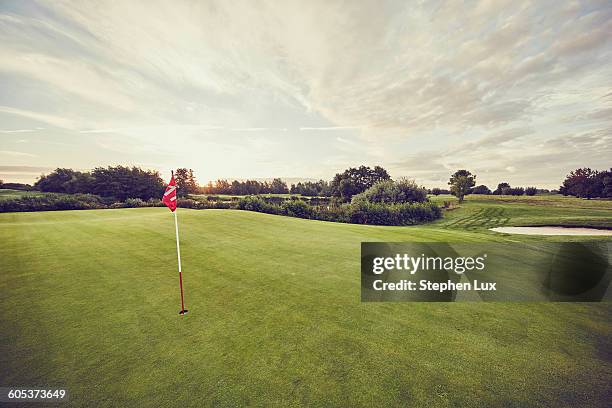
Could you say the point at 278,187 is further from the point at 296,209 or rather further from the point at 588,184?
the point at 588,184

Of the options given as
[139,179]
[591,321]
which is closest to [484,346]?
[591,321]

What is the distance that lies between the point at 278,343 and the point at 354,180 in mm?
86191

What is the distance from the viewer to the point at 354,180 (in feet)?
289

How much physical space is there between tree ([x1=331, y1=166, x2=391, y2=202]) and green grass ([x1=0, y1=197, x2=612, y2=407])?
248ft

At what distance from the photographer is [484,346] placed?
4781 mm

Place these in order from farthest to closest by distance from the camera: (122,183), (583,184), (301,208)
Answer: (122,183), (583,184), (301,208)

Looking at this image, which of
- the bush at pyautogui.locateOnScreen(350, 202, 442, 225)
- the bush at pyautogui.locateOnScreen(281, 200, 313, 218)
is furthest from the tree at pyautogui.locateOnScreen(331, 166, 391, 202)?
the bush at pyautogui.locateOnScreen(281, 200, 313, 218)

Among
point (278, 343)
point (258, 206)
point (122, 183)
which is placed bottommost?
point (278, 343)

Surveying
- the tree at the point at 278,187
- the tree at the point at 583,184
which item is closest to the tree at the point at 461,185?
the tree at the point at 583,184

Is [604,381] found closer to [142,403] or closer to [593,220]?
[142,403]

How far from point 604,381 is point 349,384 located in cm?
432

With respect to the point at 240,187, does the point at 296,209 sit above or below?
below

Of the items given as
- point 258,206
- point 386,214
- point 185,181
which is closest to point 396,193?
point 386,214

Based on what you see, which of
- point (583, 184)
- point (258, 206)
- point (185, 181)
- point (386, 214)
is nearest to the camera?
point (258, 206)
